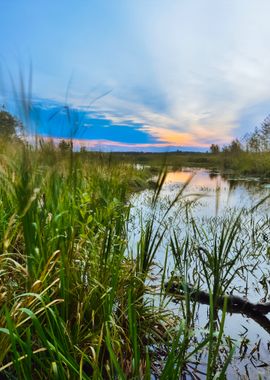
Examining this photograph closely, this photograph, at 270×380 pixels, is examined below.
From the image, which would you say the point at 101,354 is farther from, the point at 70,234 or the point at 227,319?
the point at 227,319

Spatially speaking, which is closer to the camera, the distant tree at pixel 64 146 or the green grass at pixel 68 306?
the green grass at pixel 68 306

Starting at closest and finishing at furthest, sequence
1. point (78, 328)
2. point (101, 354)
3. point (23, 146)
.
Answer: point (23, 146)
point (78, 328)
point (101, 354)

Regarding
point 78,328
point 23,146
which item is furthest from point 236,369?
point 23,146

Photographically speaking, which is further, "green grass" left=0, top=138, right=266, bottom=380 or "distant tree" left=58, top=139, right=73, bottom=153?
"distant tree" left=58, top=139, right=73, bottom=153

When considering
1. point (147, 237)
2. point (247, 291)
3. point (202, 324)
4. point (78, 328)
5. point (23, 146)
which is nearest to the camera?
point (23, 146)

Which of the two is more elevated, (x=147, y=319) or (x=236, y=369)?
(x=147, y=319)

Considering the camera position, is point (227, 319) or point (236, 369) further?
point (227, 319)

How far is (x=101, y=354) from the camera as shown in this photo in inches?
79.8

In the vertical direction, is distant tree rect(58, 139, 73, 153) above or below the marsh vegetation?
above

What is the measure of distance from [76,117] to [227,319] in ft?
7.05

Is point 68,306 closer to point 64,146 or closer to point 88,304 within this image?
point 88,304

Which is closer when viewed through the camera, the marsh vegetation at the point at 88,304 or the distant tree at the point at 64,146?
the marsh vegetation at the point at 88,304

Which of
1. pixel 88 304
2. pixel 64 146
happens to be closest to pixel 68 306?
pixel 88 304

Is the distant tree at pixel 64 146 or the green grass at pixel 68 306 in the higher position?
the distant tree at pixel 64 146
